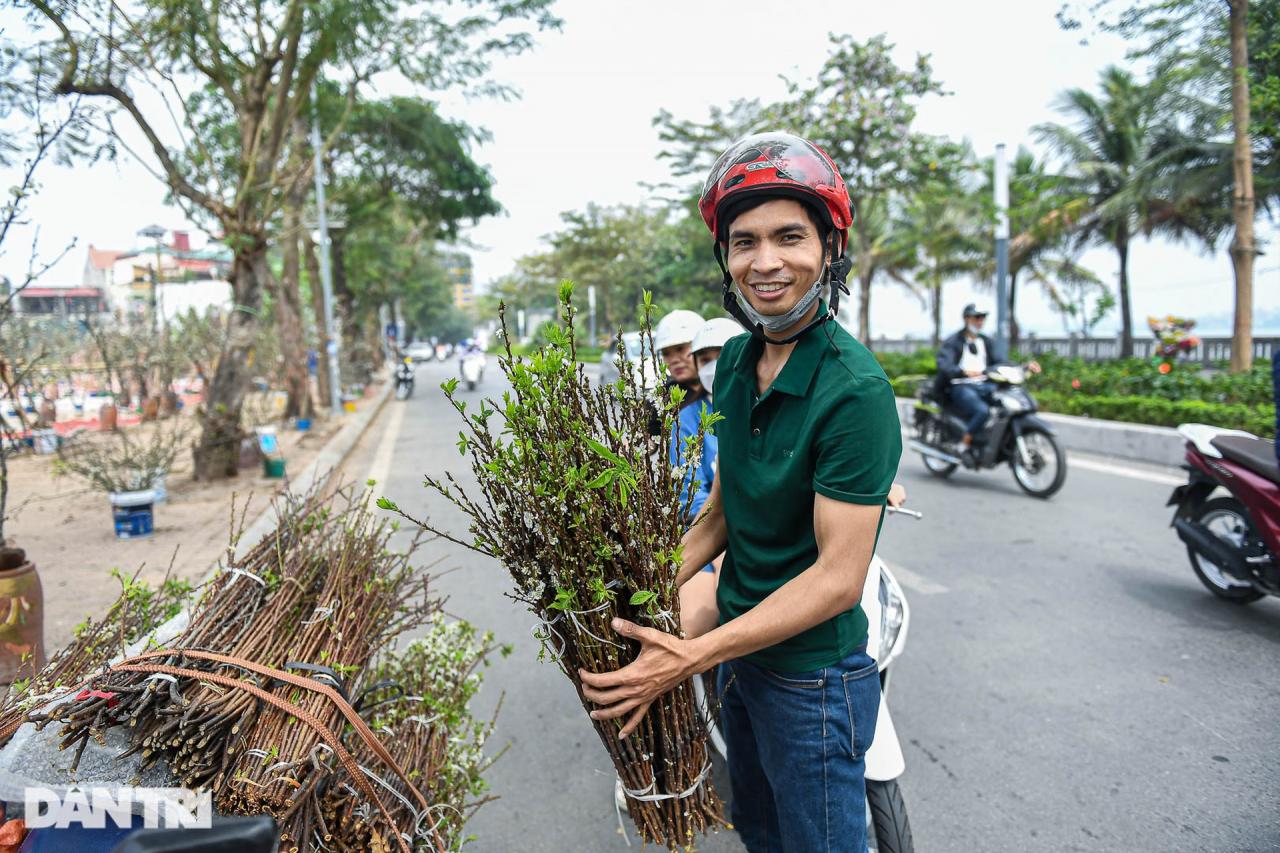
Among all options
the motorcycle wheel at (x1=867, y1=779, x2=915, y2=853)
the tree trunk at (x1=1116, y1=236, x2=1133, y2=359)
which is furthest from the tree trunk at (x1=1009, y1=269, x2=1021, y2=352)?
the motorcycle wheel at (x1=867, y1=779, x2=915, y2=853)

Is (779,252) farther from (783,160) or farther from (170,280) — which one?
(170,280)

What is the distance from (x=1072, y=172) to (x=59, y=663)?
26.6 meters

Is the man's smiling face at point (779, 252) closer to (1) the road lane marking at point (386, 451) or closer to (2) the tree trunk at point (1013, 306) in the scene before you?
(1) the road lane marking at point (386, 451)

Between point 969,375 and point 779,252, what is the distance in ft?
22.0

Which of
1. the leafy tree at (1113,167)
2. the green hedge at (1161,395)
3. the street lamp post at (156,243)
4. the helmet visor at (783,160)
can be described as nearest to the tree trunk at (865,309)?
the leafy tree at (1113,167)

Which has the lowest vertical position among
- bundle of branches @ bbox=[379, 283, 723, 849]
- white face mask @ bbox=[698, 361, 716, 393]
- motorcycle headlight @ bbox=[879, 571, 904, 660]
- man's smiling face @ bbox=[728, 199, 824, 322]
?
motorcycle headlight @ bbox=[879, 571, 904, 660]

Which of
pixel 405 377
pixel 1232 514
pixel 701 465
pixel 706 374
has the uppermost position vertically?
pixel 706 374

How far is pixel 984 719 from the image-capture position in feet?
10.4

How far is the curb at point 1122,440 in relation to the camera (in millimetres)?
8141

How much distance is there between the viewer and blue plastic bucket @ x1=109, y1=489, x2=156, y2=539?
627 cm

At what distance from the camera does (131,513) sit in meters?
6.34

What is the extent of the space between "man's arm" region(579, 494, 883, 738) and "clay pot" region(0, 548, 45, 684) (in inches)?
115

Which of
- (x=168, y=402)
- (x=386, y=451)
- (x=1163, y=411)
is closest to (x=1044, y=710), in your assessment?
(x=1163, y=411)

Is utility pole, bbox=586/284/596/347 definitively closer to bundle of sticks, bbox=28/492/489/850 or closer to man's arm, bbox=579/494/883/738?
bundle of sticks, bbox=28/492/489/850
